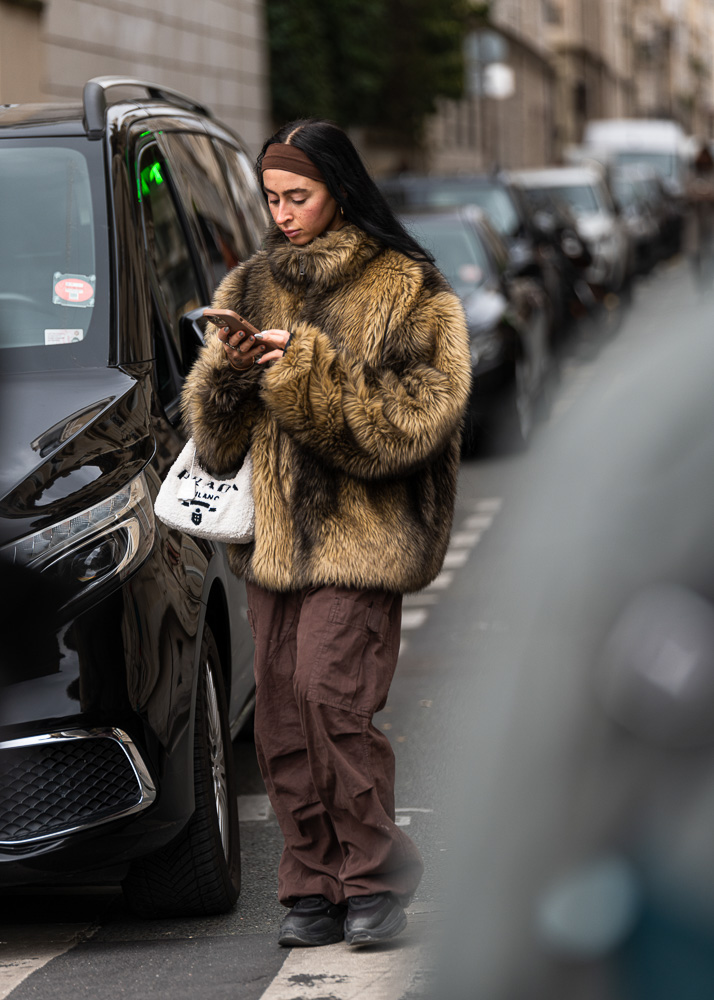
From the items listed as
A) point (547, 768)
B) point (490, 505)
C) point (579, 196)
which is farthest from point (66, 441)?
point (579, 196)

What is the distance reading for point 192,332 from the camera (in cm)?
408

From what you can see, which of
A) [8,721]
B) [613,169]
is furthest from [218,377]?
[613,169]

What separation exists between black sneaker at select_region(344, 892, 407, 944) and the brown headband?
5.07ft

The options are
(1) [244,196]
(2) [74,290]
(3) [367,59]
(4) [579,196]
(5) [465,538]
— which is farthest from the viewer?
(3) [367,59]

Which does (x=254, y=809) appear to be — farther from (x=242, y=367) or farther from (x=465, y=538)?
(x=465, y=538)

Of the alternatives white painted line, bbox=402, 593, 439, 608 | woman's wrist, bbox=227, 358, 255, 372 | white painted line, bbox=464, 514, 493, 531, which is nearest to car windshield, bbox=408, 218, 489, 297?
white painted line, bbox=464, 514, 493, 531

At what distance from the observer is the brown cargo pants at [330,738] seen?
345 cm

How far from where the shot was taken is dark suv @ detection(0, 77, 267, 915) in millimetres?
3422

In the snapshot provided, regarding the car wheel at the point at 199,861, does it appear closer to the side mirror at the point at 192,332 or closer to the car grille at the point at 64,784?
the car grille at the point at 64,784

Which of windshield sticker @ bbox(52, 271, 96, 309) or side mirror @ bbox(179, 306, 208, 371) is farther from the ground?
windshield sticker @ bbox(52, 271, 96, 309)

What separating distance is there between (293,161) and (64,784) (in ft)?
4.58

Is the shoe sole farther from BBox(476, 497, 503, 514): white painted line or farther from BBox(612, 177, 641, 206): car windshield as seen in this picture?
BBox(612, 177, 641, 206): car windshield

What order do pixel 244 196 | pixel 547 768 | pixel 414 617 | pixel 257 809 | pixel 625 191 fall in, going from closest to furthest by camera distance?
1. pixel 547 768
2. pixel 257 809
3. pixel 244 196
4. pixel 414 617
5. pixel 625 191

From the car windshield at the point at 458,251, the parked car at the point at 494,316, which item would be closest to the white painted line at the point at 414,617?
the parked car at the point at 494,316
